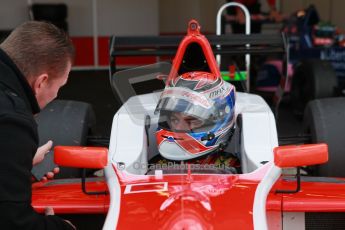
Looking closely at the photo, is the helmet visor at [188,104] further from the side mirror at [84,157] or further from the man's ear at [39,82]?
the man's ear at [39,82]

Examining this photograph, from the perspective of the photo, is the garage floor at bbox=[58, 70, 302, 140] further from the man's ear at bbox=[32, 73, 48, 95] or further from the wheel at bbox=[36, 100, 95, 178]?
the man's ear at bbox=[32, 73, 48, 95]

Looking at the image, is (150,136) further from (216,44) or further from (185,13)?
(185,13)

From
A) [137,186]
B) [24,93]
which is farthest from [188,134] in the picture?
[24,93]

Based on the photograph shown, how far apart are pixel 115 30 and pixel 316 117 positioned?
Result: 25.2 ft

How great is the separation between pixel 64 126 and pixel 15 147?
1536 mm

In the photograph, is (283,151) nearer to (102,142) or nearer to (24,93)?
(24,93)

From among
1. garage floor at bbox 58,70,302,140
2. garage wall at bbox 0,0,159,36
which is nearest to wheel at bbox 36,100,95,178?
garage floor at bbox 58,70,302,140

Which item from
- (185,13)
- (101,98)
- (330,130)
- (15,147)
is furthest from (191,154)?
(185,13)

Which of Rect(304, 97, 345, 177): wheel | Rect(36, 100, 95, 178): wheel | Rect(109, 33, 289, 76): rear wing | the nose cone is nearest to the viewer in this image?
the nose cone

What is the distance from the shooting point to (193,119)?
7.34 feet

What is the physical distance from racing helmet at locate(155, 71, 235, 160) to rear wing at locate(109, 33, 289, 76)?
0.81 metres

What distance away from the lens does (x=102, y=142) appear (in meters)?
3.05

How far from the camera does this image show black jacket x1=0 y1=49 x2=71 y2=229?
142 cm

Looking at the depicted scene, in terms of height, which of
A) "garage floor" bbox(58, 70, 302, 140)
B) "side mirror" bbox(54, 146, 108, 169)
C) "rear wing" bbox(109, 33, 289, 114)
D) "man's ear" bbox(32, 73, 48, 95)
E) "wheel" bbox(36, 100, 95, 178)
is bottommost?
"garage floor" bbox(58, 70, 302, 140)
